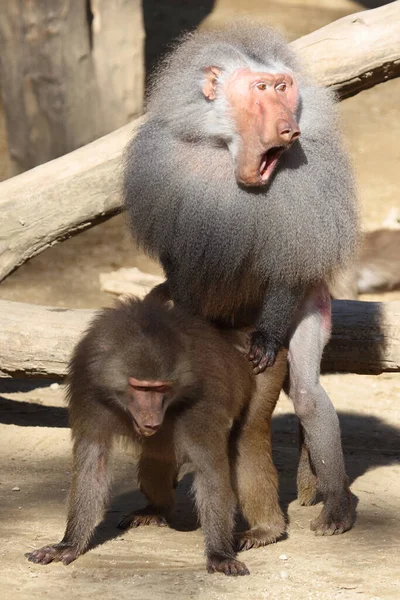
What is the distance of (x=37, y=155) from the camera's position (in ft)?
25.9

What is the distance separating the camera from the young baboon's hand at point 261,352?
398 centimetres

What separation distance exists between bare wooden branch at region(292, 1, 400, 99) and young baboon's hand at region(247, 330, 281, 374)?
1672mm

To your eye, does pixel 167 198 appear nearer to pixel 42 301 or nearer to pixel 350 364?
pixel 350 364

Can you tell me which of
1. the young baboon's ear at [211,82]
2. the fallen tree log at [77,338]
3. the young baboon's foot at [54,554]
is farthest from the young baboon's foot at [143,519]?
the young baboon's ear at [211,82]

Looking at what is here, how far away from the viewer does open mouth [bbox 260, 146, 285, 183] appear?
387cm

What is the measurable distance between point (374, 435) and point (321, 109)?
2.40m

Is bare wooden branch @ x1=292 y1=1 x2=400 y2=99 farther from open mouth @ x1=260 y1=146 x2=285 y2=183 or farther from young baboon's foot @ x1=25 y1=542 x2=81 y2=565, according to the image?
young baboon's foot @ x1=25 y1=542 x2=81 y2=565

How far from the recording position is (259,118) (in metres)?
3.85

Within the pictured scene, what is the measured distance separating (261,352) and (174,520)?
2.67 ft

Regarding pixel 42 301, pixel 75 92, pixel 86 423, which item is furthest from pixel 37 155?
pixel 86 423

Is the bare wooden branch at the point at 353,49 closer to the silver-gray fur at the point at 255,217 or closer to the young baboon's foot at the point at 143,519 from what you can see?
the silver-gray fur at the point at 255,217

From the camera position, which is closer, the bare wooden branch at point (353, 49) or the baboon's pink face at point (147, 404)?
the baboon's pink face at point (147, 404)

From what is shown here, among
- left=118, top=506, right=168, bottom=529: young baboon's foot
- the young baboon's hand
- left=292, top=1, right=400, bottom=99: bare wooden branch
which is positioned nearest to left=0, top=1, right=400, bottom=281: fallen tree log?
left=292, top=1, right=400, bottom=99: bare wooden branch

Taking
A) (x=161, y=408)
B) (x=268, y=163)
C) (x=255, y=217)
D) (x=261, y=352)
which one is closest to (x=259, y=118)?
(x=268, y=163)
